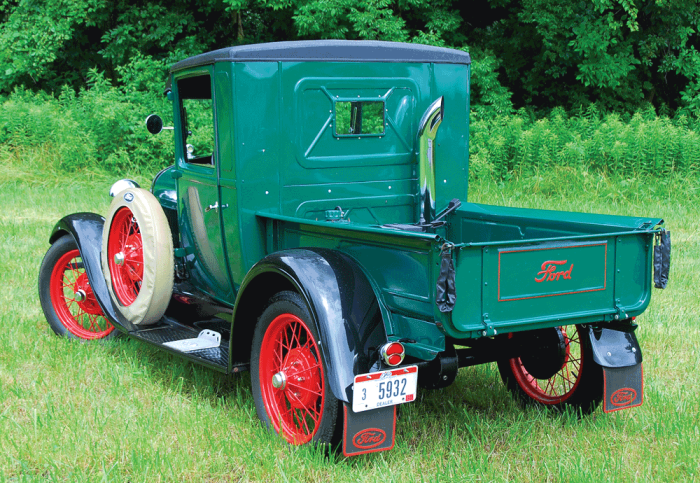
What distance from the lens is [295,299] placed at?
11.1ft

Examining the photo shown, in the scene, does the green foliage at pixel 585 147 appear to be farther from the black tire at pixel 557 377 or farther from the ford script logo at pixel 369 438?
the ford script logo at pixel 369 438

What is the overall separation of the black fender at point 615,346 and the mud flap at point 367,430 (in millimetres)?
1098

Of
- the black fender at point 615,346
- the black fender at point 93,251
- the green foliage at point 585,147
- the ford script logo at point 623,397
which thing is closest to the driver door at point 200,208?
the black fender at point 93,251

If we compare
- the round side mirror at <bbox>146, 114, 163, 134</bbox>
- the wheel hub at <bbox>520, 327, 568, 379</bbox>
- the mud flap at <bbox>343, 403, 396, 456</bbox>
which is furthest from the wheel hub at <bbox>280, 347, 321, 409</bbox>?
the round side mirror at <bbox>146, 114, 163, 134</bbox>

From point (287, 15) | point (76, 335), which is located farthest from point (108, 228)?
point (287, 15)

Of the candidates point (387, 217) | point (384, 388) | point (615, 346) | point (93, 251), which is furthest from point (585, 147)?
point (384, 388)

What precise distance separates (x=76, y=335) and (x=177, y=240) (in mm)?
962

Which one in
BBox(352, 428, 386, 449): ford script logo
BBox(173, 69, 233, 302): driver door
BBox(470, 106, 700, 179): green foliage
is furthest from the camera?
BBox(470, 106, 700, 179): green foliage

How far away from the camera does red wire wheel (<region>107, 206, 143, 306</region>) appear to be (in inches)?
181

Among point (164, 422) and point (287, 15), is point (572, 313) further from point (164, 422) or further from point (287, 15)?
point (287, 15)

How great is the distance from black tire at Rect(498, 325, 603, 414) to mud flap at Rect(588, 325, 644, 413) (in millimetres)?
85

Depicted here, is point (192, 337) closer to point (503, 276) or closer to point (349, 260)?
point (349, 260)

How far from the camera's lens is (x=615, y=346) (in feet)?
11.7

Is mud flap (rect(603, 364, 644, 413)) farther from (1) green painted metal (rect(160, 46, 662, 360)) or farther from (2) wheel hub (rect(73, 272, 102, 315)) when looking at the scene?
(2) wheel hub (rect(73, 272, 102, 315))
